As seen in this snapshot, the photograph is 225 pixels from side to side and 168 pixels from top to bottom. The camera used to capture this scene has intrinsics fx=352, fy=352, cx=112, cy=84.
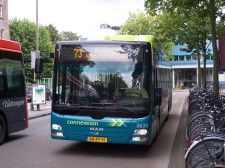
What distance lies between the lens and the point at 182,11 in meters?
14.3

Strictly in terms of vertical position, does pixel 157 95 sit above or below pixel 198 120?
above

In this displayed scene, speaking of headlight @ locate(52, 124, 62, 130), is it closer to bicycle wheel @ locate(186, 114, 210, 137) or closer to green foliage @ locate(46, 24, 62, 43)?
bicycle wheel @ locate(186, 114, 210, 137)

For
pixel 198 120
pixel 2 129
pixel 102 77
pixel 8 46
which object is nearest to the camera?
pixel 102 77

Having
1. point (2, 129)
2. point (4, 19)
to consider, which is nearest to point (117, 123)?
point (2, 129)

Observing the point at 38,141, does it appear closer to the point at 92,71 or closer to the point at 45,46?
the point at 92,71

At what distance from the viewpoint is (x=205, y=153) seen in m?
5.23

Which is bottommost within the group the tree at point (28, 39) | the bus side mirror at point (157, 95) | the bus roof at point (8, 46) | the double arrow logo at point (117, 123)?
the double arrow logo at point (117, 123)

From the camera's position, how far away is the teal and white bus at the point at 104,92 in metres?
7.56

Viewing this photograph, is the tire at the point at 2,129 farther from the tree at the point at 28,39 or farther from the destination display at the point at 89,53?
the tree at the point at 28,39

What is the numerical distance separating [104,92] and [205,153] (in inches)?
121

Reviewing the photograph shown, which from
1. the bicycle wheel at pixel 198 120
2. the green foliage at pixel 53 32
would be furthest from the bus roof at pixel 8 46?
the green foliage at pixel 53 32

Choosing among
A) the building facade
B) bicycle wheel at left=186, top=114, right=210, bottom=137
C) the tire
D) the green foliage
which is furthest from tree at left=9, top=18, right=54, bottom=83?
bicycle wheel at left=186, top=114, right=210, bottom=137

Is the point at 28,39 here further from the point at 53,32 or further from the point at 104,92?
the point at 104,92

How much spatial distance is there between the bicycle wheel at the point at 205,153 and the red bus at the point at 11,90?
18.4 feet
